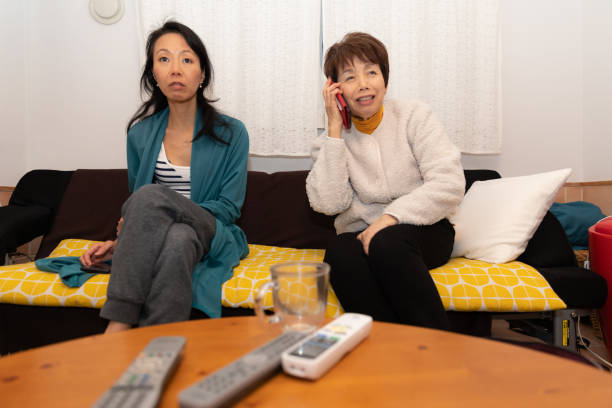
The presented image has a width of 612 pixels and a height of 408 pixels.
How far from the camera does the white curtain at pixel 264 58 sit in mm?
2148

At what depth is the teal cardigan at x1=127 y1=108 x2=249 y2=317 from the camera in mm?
1410

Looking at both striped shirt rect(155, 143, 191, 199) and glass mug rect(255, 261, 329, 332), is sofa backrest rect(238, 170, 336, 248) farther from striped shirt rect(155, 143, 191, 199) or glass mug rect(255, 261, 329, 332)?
glass mug rect(255, 261, 329, 332)

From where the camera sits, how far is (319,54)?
217cm

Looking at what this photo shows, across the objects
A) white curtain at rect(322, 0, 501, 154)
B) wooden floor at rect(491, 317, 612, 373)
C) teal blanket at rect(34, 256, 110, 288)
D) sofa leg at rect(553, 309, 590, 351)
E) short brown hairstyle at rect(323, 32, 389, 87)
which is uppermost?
white curtain at rect(322, 0, 501, 154)

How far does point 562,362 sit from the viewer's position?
1.78 ft

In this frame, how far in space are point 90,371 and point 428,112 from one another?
1.27 m

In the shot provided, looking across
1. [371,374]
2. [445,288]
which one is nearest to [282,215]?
[445,288]

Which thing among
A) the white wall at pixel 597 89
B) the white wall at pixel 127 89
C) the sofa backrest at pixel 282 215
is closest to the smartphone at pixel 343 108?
the sofa backrest at pixel 282 215

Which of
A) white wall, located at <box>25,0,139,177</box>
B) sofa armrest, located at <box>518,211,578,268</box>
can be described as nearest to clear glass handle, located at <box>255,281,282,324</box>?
sofa armrest, located at <box>518,211,578,268</box>

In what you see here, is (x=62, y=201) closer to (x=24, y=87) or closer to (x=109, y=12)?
(x=24, y=87)

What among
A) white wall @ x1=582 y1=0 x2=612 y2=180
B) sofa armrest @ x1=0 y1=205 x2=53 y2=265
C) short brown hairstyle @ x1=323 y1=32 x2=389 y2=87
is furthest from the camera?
white wall @ x1=582 y1=0 x2=612 y2=180

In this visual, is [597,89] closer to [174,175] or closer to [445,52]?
[445,52]

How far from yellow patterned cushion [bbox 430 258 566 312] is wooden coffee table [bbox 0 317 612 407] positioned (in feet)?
2.09

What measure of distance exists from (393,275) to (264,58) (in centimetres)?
148
